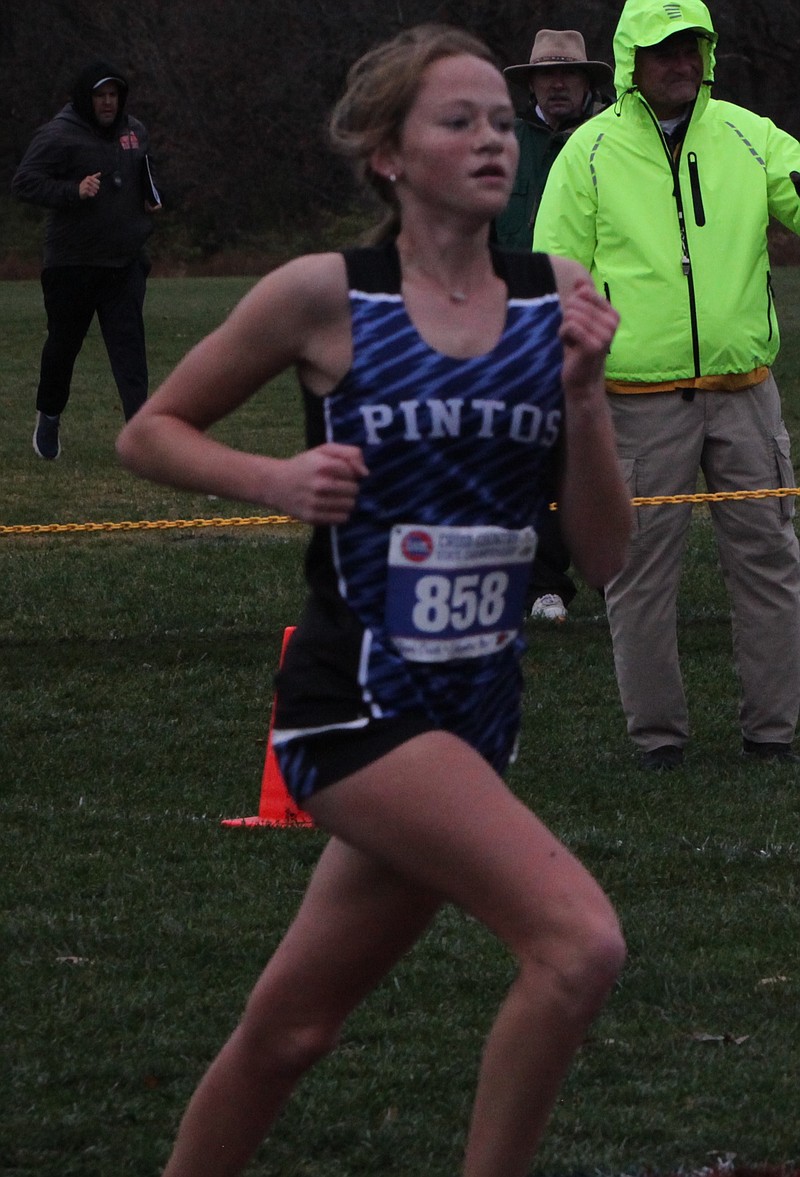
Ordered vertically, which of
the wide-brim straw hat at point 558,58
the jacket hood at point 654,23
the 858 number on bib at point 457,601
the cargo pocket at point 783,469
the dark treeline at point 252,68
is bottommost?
the dark treeline at point 252,68

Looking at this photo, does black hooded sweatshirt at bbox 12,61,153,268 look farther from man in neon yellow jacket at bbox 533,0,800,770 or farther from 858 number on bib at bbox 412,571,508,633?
858 number on bib at bbox 412,571,508,633

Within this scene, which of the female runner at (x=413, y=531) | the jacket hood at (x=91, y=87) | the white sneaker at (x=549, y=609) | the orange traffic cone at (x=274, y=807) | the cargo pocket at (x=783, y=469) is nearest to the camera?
the female runner at (x=413, y=531)

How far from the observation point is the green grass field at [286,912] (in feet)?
11.7

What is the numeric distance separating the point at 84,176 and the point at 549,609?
5.45 metres

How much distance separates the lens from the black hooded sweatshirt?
39.3 ft

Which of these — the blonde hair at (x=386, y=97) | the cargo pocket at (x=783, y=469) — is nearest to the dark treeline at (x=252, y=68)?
the cargo pocket at (x=783, y=469)

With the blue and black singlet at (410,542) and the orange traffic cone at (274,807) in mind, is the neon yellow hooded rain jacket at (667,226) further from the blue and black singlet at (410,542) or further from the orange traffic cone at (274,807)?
the blue and black singlet at (410,542)

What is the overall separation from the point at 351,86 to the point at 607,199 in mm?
3166

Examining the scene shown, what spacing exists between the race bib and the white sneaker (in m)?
5.71

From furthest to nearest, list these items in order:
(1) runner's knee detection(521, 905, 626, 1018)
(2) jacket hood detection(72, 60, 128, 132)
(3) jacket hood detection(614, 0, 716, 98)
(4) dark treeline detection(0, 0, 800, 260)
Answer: (4) dark treeline detection(0, 0, 800, 260)
(2) jacket hood detection(72, 60, 128, 132)
(3) jacket hood detection(614, 0, 716, 98)
(1) runner's knee detection(521, 905, 626, 1018)

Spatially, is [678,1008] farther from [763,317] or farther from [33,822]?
[763,317]

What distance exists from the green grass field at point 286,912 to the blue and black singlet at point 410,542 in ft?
3.73

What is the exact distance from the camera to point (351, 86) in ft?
9.61

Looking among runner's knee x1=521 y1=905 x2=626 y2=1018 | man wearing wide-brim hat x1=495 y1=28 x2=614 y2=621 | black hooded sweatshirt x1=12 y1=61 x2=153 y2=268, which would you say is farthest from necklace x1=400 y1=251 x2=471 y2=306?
black hooded sweatshirt x1=12 y1=61 x2=153 y2=268
